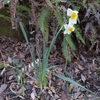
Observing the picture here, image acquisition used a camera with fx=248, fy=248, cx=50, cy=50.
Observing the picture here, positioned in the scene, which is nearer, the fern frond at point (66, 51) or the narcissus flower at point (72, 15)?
the narcissus flower at point (72, 15)

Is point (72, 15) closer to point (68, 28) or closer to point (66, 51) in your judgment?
point (68, 28)

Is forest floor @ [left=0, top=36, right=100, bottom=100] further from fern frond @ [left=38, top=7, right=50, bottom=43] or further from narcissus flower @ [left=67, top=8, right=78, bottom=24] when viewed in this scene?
narcissus flower @ [left=67, top=8, right=78, bottom=24]

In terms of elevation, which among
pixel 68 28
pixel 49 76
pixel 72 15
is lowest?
pixel 49 76

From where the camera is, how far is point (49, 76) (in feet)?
8.50

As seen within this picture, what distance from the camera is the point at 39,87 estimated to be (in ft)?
8.09

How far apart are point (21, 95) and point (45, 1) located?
95 cm

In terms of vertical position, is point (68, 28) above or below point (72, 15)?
below

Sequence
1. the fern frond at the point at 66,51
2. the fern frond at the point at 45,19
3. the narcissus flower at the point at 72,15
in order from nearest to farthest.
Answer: the narcissus flower at the point at 72,15 → the fern frond at the point at 45,19 → the fern frond at the point at 66,51

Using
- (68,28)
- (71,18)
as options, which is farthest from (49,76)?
(71,18)

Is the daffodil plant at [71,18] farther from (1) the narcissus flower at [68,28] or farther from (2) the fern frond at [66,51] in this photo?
(2) the fern frond at [66,51]

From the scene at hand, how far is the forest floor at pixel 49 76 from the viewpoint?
244 centimetres

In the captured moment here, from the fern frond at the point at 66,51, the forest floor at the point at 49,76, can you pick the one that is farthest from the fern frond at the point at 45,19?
the forest floor at the point at 49,76

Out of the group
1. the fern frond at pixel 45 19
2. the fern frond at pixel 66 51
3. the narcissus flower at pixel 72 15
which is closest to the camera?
the narcissus flower at pixel 72 15

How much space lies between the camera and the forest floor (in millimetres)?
2436
